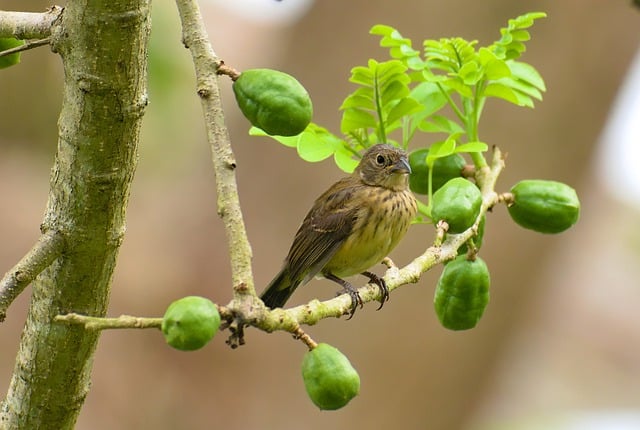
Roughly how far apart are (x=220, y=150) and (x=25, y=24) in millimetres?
680

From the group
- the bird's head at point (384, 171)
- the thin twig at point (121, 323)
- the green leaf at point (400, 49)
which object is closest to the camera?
the thin twig at point (121, 323)

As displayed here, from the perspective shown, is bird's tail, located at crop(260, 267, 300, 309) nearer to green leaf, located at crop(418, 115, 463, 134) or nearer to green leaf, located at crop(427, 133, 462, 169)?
Result: green leaf, located at crop(418, 115, 463, 134)

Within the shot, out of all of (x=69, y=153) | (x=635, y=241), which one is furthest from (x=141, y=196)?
(x=69, y=153)

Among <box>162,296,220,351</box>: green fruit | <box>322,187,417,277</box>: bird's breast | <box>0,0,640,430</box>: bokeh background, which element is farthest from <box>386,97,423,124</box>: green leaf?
<box>0,0,640,430</box>: bokeh background

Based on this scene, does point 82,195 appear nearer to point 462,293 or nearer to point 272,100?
point 272,100

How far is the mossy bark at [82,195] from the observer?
2082 millimetres

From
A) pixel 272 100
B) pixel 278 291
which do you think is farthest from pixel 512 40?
pixel 278 291

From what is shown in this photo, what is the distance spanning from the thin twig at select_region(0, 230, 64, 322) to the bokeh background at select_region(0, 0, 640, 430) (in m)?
5.11

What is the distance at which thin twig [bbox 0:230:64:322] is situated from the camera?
6.86 feet

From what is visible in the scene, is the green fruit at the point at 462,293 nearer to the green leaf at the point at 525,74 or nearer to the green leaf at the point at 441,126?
the green leaf at the point at 441,126

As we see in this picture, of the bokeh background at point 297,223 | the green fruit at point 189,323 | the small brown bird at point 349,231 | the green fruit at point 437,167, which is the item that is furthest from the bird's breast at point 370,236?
the bokeh background at point 297,223

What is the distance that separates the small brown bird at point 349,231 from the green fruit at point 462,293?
1.39 m

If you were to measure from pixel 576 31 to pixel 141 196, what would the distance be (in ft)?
13.4

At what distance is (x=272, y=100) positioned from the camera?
2066 millimetres
